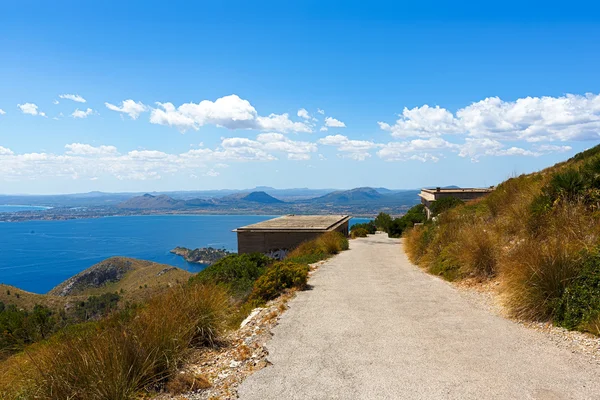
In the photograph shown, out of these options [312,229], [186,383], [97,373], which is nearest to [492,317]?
[186,383]

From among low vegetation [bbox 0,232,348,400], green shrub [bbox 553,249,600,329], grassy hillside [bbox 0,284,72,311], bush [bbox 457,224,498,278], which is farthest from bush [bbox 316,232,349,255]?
grassy hillside [bbox 0,284,72,311]

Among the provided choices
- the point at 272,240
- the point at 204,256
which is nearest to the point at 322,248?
the point at 272,240

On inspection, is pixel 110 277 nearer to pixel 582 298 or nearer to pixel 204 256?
pixel 204 256

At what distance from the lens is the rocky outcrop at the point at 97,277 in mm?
100875

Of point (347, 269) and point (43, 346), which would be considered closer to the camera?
point (43, 346)

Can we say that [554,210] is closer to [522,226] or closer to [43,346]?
[522,226]

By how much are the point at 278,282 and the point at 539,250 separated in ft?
20.2

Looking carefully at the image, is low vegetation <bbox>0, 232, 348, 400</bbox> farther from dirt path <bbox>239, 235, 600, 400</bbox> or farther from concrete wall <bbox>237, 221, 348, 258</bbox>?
concrete wall <bbox>237, 221, 348, 258</bbox>

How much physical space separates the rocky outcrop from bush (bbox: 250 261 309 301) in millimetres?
104928

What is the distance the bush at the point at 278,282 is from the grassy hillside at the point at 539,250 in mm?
4365

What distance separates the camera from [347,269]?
14742 mm

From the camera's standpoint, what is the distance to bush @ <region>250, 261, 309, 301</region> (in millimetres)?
10344

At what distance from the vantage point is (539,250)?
7.15 m

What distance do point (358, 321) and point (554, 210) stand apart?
21.0 feet
